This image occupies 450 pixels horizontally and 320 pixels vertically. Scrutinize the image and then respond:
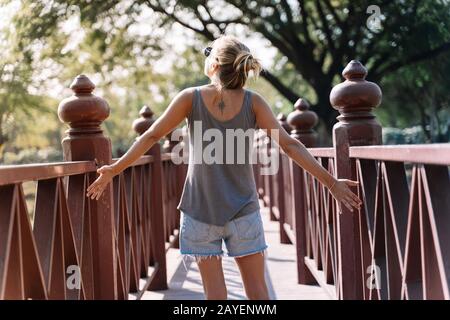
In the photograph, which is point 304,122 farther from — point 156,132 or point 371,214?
point 156,132

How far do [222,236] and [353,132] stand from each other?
1085 millimetres

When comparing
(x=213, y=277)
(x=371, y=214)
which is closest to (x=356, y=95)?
(x=371, y=214)

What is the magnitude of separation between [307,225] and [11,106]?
16.4 metres

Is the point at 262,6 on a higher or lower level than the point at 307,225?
higher

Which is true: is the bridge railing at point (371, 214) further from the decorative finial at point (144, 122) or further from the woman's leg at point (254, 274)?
the decorative finial at point (144, 122)

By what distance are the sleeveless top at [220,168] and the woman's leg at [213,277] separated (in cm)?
20

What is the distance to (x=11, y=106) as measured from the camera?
20.7 metres

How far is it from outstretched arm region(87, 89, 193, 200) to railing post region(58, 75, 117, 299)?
661 mm

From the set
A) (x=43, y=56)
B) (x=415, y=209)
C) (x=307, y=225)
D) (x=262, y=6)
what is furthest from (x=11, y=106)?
(x=415, y=209)

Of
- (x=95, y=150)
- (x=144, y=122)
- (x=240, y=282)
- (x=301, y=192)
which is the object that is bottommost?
(x=240, y=282)

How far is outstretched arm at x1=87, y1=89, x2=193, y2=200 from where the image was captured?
311 centimetres

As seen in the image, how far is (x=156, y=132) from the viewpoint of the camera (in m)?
3.16
